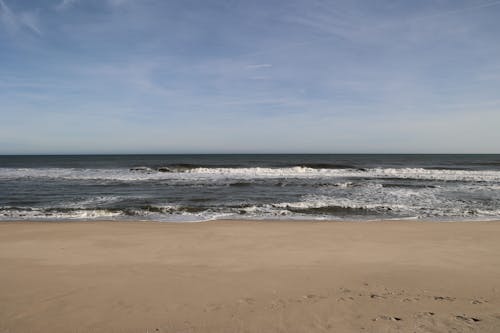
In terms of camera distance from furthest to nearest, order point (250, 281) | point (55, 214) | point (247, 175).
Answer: point (247, 175) < point (55, 214) < point (250, 281)

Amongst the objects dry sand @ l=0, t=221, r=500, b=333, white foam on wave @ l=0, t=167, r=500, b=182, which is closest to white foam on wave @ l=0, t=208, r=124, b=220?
dry sand @ l=0, t=221, r=500, b=333

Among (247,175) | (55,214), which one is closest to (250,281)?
(55,214)

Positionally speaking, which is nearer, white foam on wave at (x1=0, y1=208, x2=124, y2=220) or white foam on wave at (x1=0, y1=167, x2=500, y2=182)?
white foam on wave at (x1=0, y1=208, x2=124, y2=220)

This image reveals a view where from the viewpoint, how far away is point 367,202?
1261 cm

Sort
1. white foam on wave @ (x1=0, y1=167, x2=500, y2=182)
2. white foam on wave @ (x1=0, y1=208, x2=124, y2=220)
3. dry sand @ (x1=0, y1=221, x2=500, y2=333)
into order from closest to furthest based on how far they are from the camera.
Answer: dry sand @ (x1=0, y1=221, x2=500, y2=333)
white foam on wave @ (x1=0, y1=208, x2=124, y2=220)
white foam on wave @ (x1=0, y1=167, x2=500, y2=182)

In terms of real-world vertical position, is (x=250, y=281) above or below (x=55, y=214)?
above

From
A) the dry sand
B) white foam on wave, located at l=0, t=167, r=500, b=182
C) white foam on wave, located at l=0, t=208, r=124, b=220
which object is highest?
white foam on wave, located at l=0, t=167, r=500, b=182

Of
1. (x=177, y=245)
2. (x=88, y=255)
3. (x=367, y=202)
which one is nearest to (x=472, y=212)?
(x=367, y=202)

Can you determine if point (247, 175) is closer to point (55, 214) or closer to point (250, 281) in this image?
point (55, 214)

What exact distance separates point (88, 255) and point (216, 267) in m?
2.58

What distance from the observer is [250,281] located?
14.7 ft

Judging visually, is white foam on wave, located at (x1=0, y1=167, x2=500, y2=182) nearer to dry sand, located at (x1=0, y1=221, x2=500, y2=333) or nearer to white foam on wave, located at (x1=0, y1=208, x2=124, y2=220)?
white foam on wave, located at (x1=0, y1=208, x2=124, y2=220)

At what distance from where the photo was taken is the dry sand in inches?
133

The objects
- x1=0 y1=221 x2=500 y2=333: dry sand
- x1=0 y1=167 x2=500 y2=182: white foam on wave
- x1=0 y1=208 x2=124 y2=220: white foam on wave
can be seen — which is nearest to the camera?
x1=0 y1=221 x2=500 y2=333: dry sand
